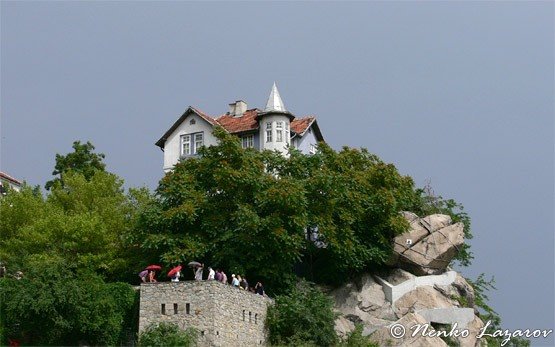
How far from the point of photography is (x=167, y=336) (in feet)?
123

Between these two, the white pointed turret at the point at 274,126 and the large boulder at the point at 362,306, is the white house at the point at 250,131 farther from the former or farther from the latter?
the large boulder at the point at 362,306

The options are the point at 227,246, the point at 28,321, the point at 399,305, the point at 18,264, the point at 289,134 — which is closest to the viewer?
the point at 28,321

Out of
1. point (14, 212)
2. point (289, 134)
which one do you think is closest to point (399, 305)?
point (289, 134)

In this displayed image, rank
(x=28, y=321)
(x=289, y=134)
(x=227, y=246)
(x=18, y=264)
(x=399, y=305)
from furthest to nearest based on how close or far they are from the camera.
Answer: (x=289, y=134) → (x=399, y=305) → (x=227, y=246) → (x=18, y=264) → (x=28, y=321)

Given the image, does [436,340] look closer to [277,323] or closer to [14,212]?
[277,323]

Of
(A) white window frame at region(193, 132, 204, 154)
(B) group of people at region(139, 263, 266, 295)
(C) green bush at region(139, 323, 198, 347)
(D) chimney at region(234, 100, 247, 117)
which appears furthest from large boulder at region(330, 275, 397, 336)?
(D) chimney at region(234, 100, 247, 117)

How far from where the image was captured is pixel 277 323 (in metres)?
41.0

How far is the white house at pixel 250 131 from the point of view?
55781mm

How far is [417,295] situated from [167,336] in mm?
14051

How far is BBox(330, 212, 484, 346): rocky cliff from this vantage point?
4303 cm

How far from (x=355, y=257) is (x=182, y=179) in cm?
904

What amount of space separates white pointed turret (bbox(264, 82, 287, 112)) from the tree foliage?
25.7 ft

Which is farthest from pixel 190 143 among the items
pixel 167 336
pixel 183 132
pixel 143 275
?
pixel 167 336

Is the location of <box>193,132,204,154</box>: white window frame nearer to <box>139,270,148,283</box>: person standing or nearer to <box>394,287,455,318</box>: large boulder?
<box>139,270,148,283</box>: person standing
